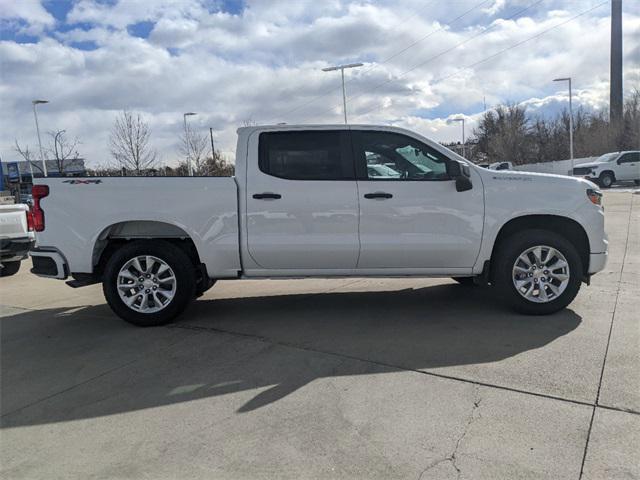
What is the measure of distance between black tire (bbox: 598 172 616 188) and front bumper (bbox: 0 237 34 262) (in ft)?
95.1

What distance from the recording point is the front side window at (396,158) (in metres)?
5.25

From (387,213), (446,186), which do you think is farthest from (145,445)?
(446,186)

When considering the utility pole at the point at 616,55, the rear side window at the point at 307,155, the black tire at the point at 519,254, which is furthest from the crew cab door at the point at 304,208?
the utility pole at the point at 616,55

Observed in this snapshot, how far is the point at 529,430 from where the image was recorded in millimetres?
3016

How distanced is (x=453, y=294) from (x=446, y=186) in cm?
171

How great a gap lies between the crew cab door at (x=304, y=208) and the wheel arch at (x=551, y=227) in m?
1.56

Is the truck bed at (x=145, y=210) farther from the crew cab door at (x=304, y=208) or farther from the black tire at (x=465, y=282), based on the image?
the black tire at (x=465, y=282)

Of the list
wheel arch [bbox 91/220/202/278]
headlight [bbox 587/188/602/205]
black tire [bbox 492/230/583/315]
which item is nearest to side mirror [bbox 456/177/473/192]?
black tire [bbox 492/230/583/315]

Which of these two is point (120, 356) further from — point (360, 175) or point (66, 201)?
point (360, 175)

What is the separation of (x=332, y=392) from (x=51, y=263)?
348 cm

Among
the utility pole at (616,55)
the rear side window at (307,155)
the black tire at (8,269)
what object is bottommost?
the black tire at (8,269)

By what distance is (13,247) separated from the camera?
833cm

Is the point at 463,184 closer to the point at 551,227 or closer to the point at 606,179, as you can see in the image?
the point at 551,227

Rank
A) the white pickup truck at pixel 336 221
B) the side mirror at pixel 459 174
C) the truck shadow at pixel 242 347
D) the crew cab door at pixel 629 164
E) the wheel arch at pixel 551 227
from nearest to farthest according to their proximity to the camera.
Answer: the truck shadow at pixel 242 347, the side mirror at pixel 459 174, the white pickup truck at pixel 336 221, the wheel arch at pixel 551 227, the crew cab door at pixel 629 164
